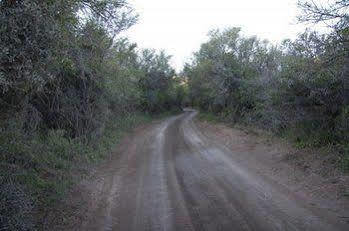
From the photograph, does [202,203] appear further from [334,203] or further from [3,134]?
[3,134]

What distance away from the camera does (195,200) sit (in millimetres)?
8906

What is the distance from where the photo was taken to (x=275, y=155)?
1420cm

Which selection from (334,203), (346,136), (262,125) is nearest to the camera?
(334,203)

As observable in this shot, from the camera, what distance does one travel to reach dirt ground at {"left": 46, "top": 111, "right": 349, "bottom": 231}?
24.3 ft

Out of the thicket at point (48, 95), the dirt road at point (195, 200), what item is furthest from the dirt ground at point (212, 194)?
the thicket at point (48, 95)

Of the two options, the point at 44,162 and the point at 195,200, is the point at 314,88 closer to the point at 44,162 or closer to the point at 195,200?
the point at 195,200

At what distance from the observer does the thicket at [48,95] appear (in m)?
6.60

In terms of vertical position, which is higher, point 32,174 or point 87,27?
point 87,27

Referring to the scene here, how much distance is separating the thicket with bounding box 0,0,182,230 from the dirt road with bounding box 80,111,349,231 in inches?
55.0

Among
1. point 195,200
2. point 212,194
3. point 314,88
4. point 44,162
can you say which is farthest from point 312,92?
point 44,162

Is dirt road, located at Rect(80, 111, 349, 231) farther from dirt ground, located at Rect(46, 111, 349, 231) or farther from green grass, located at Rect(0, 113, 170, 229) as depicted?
green grass, located at Rect(0, 113, 170, 229)

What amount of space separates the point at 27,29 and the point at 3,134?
423cm

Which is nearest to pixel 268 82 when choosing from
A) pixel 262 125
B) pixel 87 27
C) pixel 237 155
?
pixel 262 125

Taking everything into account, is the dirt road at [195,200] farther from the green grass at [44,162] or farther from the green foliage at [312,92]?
the green foliage at [312,92]
